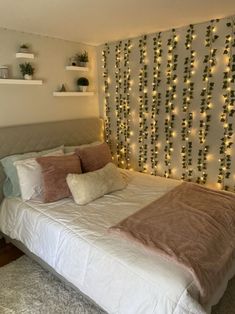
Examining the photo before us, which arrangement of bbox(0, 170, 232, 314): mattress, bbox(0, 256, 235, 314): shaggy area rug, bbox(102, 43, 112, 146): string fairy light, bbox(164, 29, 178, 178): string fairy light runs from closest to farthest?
1. bbox(0, 170, 232, 314): mattress
2. bbox(0, 256, 235, 314): shaggy area rug
3. bbox(164, 29, 178, 178): string fairy light
4. bbox(102, 43, 112, 146): string fairy light

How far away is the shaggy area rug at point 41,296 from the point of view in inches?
71.5

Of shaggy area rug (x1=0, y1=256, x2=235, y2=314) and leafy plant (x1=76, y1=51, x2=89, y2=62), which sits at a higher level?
leafy plant (x1=76, y1=51, x2=89, y2=62)

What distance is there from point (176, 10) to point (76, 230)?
79.2 inches

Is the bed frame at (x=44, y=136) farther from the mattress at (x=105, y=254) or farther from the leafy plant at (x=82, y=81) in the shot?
the leafy plant at (x=82, y=81)

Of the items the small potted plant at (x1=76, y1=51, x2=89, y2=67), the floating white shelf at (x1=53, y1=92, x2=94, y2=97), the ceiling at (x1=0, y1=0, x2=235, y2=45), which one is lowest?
the floating white shelf at (x1=53, y1=92, x2=94, y2=97)

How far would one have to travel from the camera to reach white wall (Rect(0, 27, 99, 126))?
262cm

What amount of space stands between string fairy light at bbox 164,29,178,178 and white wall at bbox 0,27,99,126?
1189 mm

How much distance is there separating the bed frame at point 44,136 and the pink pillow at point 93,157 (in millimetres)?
374

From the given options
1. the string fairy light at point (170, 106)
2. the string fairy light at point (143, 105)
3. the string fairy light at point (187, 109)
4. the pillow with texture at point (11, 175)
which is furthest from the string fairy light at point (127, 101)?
the pillow with texture at point (11, 175)

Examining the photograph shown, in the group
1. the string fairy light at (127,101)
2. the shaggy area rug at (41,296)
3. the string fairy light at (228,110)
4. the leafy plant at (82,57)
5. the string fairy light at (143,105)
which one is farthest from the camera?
the leafy plant at (82,57)

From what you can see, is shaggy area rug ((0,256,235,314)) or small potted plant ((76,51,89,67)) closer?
shaggy area rug ((0,256,235,314))

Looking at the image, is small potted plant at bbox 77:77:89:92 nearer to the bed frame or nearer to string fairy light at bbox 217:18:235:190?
the bed frame

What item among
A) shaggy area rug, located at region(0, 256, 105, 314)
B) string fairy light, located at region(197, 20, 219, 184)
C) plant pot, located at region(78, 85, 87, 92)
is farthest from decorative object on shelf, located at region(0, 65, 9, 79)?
string fairy light, located at region(197, 20, 219, 184)

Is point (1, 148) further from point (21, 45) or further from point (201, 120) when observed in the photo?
point (201, 120)
